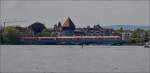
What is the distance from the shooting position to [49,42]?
283ft

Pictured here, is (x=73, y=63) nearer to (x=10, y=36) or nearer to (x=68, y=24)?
(x=10, y=36)

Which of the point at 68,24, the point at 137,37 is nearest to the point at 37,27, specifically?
the point at 68,24

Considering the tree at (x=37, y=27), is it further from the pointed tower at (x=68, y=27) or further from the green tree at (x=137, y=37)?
the green tree at (x=137, y=37)

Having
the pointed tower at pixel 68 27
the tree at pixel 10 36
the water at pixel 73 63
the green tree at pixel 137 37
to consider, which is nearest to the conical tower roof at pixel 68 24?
the pointed tower at pixel 68 27

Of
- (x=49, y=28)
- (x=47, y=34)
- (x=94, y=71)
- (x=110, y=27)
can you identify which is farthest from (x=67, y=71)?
(x=110, y=27)

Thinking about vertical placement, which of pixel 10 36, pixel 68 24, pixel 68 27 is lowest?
pixel 10 36

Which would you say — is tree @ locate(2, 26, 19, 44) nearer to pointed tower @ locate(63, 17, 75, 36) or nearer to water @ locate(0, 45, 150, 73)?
pointed tower @ locate(63, 17, 75, 36)

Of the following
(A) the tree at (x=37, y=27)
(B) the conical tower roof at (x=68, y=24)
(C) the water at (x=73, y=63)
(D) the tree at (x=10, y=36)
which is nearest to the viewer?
(C) the water at (x=73, y=63)

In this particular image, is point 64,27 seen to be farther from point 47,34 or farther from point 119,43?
point 119,43

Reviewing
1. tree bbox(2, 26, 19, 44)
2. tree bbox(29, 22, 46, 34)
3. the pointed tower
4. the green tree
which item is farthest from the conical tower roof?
tree bbox(2, 26, 19, 44)

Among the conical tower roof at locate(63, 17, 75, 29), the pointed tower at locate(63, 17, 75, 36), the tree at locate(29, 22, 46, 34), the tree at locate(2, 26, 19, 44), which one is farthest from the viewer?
the conical tower roof at locate(63, 17, 75, 29)

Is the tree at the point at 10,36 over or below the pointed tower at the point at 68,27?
below

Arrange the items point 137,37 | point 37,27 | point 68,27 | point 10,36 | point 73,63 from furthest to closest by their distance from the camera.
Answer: point 68,27 < point 37,27 < point 137,37 < point 10,36 < point 73,63

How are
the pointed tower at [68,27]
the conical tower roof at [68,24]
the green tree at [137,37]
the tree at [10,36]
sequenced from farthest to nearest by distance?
the conical tower roof at [68,24] → the pointed tower at [68,27] → the green tree at [137,37] → the tree at [10,36]
